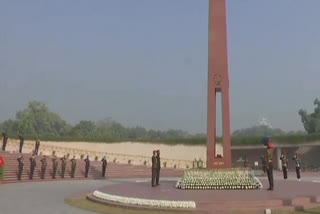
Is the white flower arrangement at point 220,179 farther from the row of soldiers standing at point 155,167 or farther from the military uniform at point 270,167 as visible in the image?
the row of soldiers standing at point 155,167

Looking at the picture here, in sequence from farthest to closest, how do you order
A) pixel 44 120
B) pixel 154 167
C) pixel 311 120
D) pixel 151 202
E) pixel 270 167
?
1. pixel 44 120
2. pixel 311 120
3. pixel 154 167
4. pixel 270 167
5. pixel 151 202

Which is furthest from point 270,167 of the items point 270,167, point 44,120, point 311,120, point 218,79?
point 44,120

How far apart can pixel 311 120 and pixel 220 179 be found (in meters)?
44.9

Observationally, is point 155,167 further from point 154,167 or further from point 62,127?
point 62,127

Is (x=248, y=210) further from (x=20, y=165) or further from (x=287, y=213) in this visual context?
(x=20, y=165)

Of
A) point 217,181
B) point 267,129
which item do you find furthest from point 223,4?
point 267,129

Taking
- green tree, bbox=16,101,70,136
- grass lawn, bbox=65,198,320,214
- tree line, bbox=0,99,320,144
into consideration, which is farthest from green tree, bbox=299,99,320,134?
grass lawn, bbox=65,198,320,214

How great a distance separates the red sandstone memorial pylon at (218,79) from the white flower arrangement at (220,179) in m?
0.60

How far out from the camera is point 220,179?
12.2 metres

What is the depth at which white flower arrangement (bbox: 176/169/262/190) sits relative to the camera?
1202 centimetres

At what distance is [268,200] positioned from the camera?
8977 mm

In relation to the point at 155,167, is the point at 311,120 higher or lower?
higher

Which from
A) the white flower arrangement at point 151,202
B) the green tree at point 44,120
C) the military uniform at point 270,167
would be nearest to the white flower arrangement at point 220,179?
the military uniform at point 270,167

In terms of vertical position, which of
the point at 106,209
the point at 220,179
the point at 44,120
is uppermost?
the point at 44,120
